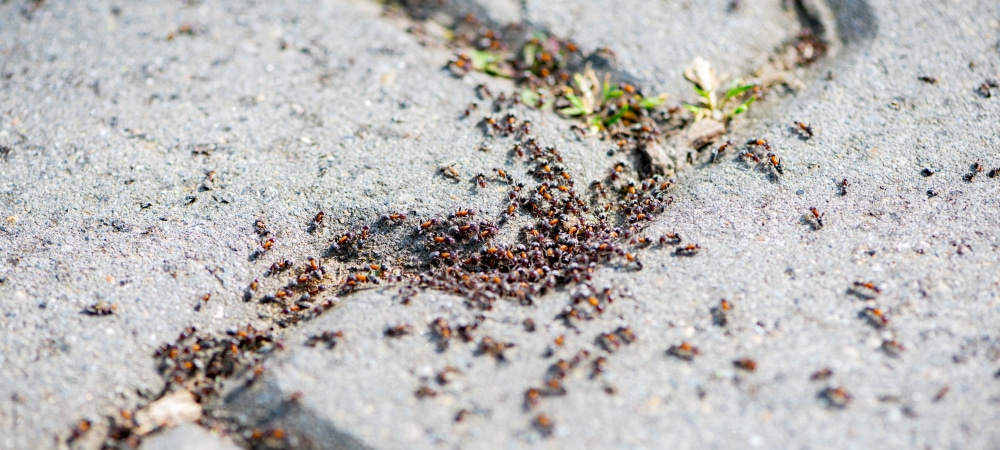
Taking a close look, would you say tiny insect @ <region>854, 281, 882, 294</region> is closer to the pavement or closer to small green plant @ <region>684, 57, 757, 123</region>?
the pavement

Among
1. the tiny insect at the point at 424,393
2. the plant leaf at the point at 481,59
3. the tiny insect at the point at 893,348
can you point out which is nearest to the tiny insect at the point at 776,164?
the tiny insect at the point at 893,348

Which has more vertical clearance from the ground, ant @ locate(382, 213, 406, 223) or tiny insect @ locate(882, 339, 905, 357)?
tiny insect @ locate(882, 339, 905, 357)

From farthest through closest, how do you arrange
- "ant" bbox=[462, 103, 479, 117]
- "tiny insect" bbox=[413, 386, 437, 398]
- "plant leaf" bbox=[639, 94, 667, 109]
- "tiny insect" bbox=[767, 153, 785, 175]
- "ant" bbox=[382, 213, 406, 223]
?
1. "plant leaf" bbox=[639, 94, 667, 109]
2. "ant" bbox=[462, 103, 479, 117]
3. "tiny insect" bbox=[767, 153, 785, 175]
4. "ant" bbox=[382, 213, 406, 223]
5. "tiny insect" bbox=[413, 386, 437, 398]

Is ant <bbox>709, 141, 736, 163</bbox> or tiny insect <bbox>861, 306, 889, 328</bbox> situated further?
ant <bbox>709, 141, 736, 163</bbox>

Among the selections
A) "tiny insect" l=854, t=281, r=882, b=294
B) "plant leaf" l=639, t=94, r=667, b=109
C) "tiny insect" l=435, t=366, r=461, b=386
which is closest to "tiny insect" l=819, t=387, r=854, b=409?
"tiny insect" l=854, t=281, r=882, b=294

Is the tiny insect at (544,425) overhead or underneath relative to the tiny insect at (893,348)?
underneath

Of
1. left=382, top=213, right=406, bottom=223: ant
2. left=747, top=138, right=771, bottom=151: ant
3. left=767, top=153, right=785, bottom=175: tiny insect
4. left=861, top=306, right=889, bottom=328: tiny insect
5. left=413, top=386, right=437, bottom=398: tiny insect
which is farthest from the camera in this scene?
left=747, top=138, right=771, bottom=151: ant

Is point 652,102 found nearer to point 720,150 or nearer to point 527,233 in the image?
point 720,150

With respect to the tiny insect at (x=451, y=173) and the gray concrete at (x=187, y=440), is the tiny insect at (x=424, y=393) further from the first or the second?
the tiny insect at (x=451, y=173)
